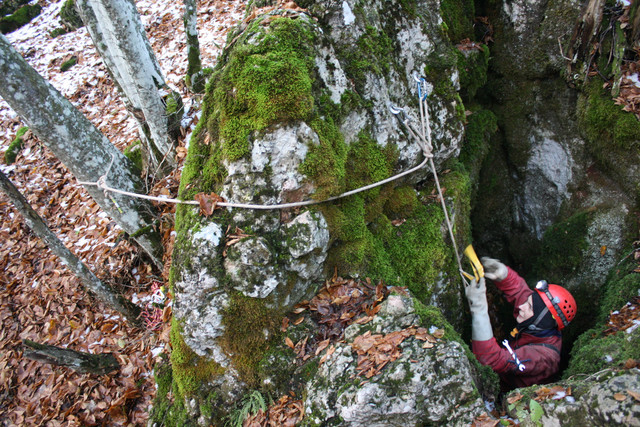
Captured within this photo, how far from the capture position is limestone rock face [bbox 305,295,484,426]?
269 centimetres

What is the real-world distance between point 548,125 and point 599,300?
2.67m


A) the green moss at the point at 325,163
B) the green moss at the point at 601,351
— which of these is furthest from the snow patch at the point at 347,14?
the green moss at the point at 601,351

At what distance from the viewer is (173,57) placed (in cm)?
802

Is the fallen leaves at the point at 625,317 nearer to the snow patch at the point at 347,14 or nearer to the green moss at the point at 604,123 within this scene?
the green moss at the point at 604,123

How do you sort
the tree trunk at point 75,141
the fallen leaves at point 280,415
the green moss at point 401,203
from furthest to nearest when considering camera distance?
1. the green moss at point 401,203
2. the tree trunk at point 75,141
3. the fallen leaves at point 280,415

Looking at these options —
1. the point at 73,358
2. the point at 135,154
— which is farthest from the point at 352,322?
the point at 135,154

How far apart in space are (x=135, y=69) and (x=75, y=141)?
55.0 inches

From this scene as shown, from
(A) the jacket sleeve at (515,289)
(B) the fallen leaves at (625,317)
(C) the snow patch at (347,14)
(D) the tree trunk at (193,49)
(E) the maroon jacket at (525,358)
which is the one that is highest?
(C) the snow patch at (347,14)

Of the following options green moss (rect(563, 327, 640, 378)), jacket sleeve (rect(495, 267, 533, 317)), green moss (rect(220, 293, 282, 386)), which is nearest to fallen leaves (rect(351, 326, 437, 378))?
green moss (rect(220, 293, 282, 386))

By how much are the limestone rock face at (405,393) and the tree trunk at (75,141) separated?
3.33 metres

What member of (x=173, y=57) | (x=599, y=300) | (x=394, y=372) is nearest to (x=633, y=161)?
(x=599, y=300)

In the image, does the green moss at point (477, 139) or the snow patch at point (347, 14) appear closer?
the snow patch at point (347, 14)

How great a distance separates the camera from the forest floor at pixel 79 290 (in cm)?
434

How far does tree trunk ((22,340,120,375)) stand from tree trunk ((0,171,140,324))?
2.02 ft
